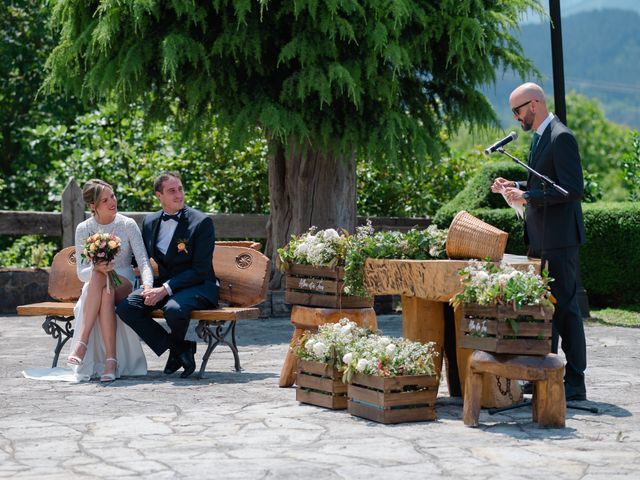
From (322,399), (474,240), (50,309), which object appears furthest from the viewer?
(50,309)

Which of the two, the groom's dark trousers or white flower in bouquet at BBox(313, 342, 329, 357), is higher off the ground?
the groom's dark trousers

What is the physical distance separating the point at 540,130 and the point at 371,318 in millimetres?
1836

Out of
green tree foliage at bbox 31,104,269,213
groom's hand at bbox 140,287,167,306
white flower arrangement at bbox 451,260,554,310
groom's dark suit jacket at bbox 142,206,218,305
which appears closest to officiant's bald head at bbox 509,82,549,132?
white flower arrangement at bbox 451,260,554,310

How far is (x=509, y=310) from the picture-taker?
6.60m

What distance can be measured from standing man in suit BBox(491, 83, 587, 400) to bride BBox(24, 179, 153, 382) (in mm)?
3204

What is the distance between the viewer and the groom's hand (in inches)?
343

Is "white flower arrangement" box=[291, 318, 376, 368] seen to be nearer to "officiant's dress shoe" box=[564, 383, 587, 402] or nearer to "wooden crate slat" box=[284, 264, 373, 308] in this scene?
"wooden crate slat" box=[284, 264, 373, 308]

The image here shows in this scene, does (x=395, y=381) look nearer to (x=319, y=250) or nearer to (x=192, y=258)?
(x=319, y=250)

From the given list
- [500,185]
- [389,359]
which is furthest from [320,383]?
[500,185]

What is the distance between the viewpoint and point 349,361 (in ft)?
23.0

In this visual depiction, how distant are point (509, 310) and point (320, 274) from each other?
1876mm

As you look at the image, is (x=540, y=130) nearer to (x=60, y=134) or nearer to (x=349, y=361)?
(x=349, y=361)

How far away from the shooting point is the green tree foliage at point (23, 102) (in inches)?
749

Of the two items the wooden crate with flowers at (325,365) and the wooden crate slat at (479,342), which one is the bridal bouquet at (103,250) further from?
the wooden crate slat at (479,342)
